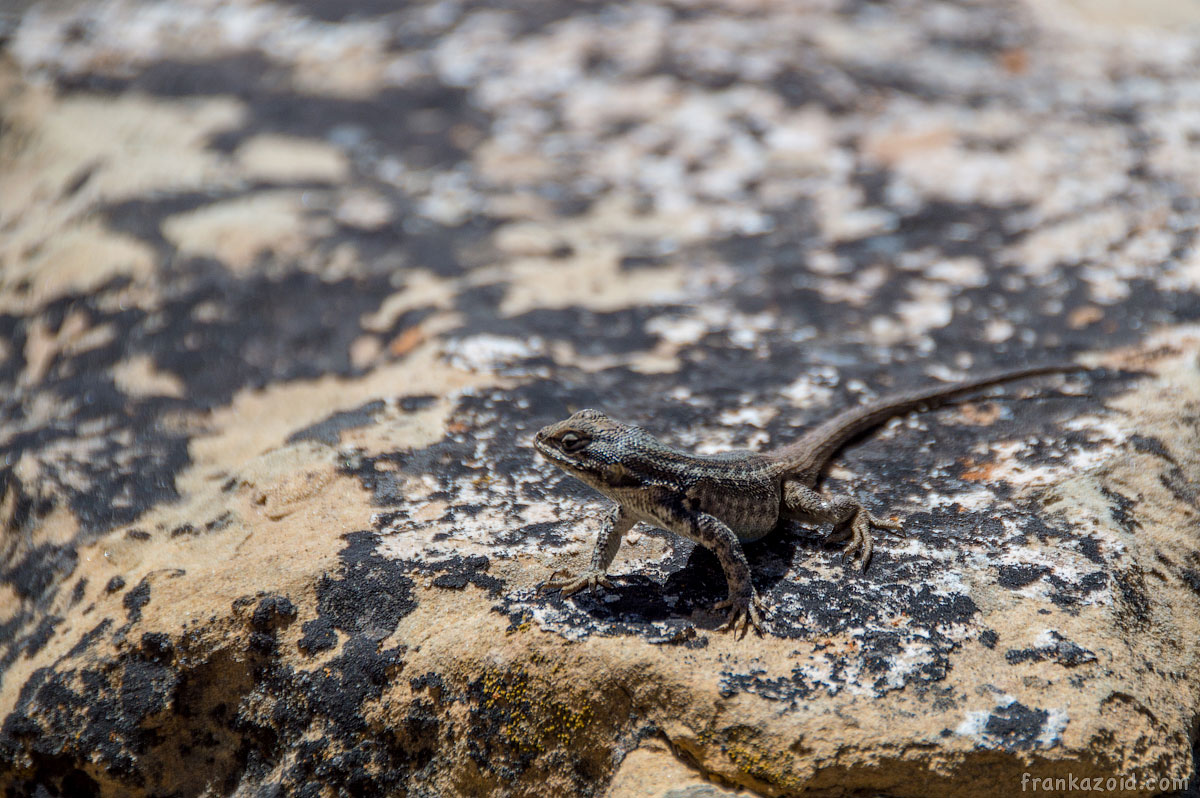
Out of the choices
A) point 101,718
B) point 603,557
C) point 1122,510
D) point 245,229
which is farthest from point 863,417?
point 245,229

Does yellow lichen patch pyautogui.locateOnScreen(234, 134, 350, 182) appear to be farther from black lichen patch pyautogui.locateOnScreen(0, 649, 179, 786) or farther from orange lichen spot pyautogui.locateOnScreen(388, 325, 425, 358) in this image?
black lichen patch pyautogui.locateOnScreen(0, 649, 179, 786)

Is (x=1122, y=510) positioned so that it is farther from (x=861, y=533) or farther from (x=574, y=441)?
(x=574, y=441)

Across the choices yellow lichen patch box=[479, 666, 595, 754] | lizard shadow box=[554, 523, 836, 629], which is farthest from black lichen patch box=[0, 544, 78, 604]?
lizard shadow box=[554, 523, 836, 629]

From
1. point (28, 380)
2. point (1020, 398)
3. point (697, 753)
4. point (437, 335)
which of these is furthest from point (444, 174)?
point (697, 753)

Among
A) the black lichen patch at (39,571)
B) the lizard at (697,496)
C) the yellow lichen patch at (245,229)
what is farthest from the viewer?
the yellow lichen patch at (245,229)

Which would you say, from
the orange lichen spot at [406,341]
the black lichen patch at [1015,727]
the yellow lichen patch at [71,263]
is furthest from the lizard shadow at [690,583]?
the yellow lichen patch at [71,263]

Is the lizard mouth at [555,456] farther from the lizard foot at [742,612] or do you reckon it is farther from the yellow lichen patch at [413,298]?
the yellow lichen patch at [413,298]
